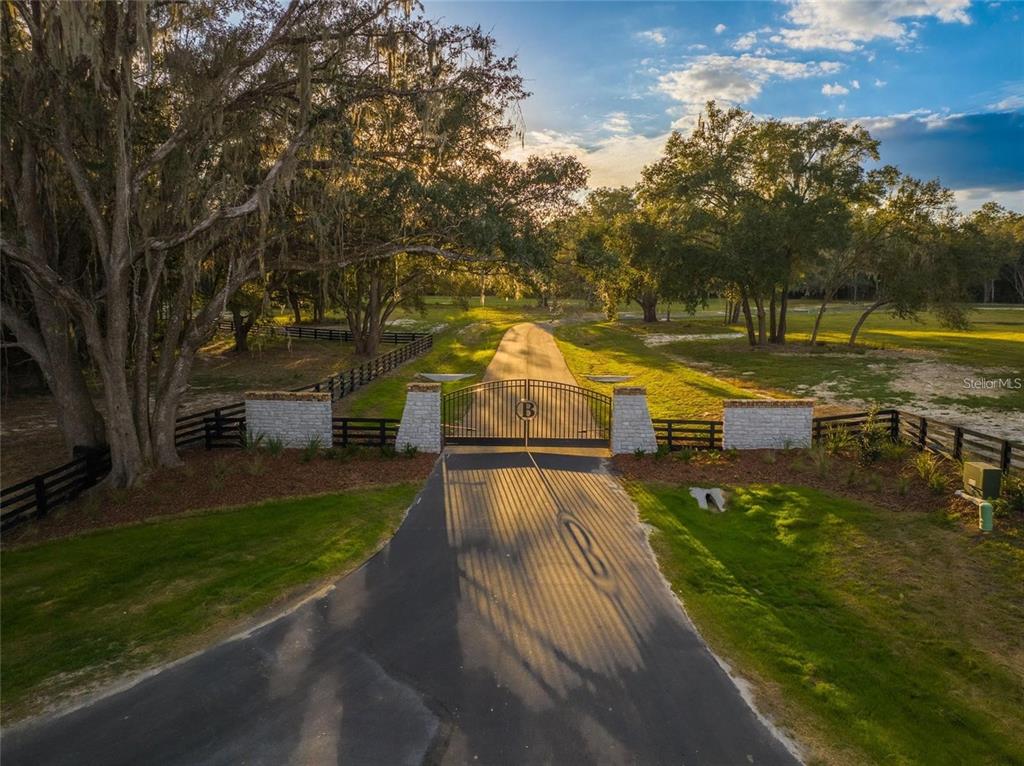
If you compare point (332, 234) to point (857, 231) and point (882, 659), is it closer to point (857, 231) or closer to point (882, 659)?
point (882, 659)

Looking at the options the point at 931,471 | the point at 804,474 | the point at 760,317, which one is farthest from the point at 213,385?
the point at 760,317

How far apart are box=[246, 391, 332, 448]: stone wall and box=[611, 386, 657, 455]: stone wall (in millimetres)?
8245

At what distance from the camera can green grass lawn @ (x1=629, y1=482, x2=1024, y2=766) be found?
20.1ft

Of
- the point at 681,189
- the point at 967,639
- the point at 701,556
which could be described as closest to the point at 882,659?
the point at 967,639

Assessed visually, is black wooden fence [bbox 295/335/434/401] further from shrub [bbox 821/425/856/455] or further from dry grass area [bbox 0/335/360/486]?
shrub [bbox 821/425/856/455]

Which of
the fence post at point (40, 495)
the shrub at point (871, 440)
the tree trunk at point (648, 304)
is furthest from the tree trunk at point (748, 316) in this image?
the fence post at point (40, 495)

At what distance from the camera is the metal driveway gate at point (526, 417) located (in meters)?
16.5

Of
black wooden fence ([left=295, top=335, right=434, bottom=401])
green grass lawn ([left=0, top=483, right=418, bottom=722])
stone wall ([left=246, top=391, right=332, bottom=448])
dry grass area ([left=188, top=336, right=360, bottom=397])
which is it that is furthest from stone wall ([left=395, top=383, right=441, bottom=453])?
dry grass area ([left=188, top=336, right=360, bottom=397])

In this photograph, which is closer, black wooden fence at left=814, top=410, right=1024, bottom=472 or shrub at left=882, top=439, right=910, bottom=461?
black wooden fence at left=814, top=410, right=1024, bottom=472

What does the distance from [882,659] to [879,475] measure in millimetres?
7748

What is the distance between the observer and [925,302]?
33.3 meters

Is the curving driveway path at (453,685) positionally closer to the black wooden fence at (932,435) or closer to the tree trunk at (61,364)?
the black wooden fence at (932,435)

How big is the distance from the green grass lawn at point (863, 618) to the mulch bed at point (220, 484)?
22.7 feet

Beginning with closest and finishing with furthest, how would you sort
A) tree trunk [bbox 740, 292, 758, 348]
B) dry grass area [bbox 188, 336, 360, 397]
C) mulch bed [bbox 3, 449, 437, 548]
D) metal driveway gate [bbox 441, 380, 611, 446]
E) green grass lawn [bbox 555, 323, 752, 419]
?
mulch bed [bbox 3, 449, 437, 548] → metal driveway gate [bbox 441, 380, 611, 446] → green grass lawn [bbox 555, 323, 752, 419] → dry grass area [bbox 188, 336, 360, 397] → tree trunk [bbox 740, 292, 758, 348]
